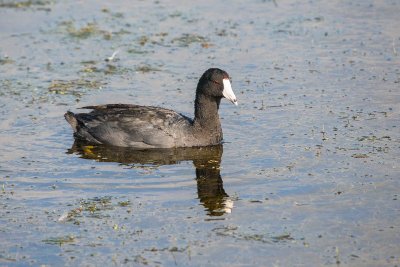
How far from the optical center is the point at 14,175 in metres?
10.2

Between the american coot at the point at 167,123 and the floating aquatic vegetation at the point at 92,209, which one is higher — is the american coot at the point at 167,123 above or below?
above

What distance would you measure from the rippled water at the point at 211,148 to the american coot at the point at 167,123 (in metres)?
0.23

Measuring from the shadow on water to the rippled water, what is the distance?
0.03 metres

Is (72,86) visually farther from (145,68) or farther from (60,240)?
(60,240)

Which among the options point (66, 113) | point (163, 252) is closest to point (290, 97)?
point (66, 113)

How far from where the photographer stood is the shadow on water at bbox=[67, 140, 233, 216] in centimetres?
995

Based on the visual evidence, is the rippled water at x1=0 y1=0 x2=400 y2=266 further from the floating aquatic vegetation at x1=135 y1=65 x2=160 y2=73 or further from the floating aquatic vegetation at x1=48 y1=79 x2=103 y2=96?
the floating aquatic vegetation at x1=135 y1=65 x2=160 y2=73

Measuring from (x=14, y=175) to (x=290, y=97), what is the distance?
4.37 metres

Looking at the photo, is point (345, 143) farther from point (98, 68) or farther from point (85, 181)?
point (98, 68)

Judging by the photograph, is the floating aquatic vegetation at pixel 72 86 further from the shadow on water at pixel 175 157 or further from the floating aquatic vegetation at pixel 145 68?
the shadow on water at pixel 175 157

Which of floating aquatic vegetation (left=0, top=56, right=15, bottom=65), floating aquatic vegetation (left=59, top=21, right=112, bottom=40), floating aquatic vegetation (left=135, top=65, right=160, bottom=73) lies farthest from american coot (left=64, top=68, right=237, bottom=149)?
floating aquatic vegetation (left=59, top=21, right=112, bottom=40)

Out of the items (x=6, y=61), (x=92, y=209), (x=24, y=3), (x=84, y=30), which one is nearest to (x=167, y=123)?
(x=92, y=209)

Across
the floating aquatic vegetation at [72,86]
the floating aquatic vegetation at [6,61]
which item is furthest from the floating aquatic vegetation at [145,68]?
the floating aquatic vegetation at [6,61]

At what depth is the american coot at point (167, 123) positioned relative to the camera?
37.7 ft
